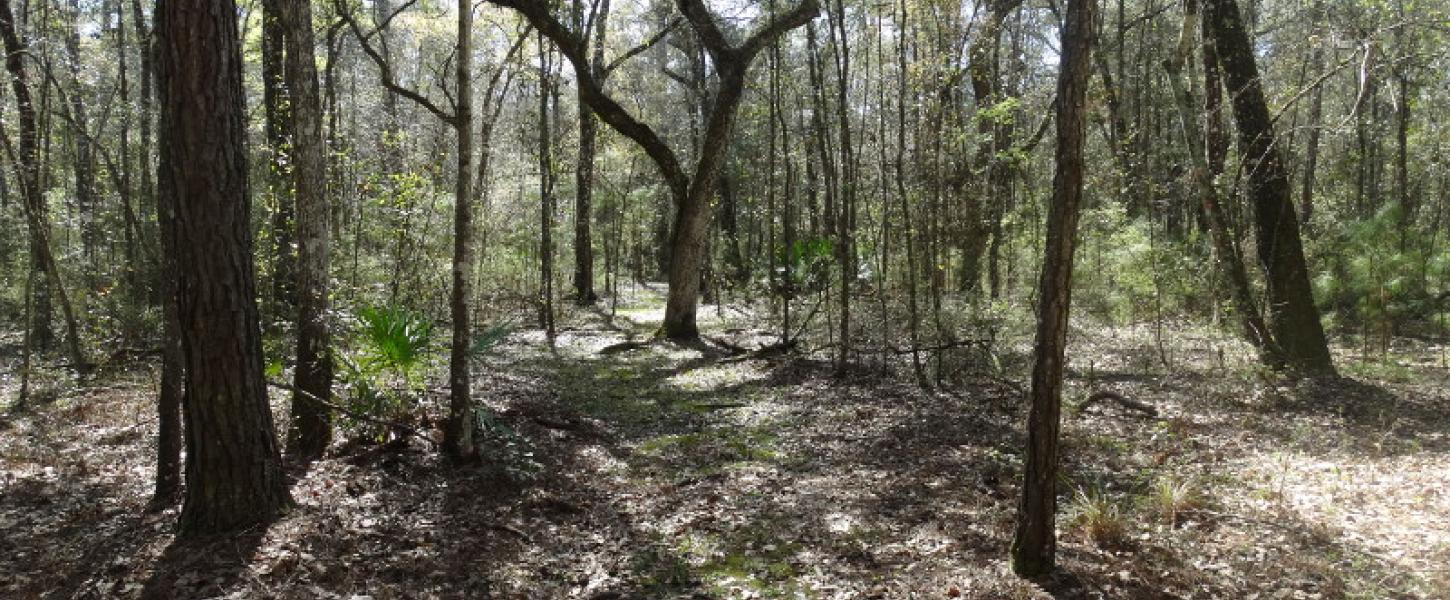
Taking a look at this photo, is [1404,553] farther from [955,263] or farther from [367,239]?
[367,239]

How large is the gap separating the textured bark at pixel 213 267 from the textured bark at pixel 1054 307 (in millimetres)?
4360

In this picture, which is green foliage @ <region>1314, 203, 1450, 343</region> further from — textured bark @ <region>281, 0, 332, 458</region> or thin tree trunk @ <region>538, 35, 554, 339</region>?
textured bark @ <region>281, 0, 332, 458</region>

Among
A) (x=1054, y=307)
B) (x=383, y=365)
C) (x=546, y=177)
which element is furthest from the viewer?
(x=546, y=177)

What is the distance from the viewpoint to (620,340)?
14.0m

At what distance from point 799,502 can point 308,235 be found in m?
4.09

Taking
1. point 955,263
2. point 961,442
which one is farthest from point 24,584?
point 955,263

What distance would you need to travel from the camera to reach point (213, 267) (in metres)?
4.45

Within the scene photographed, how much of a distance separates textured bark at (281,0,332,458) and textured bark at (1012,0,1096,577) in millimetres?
4784

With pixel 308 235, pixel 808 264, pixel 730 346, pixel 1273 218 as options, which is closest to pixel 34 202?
pixel 308 235

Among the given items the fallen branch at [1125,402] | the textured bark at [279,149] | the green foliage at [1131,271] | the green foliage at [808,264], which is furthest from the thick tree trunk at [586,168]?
the fallen branch at [1125,402]

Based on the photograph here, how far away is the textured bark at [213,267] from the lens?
14.2ft

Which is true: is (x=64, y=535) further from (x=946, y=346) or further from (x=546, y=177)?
(x=546, y=177)

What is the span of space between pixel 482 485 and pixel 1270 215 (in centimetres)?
895

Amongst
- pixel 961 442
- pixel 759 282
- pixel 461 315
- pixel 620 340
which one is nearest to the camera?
pixel 461 315
